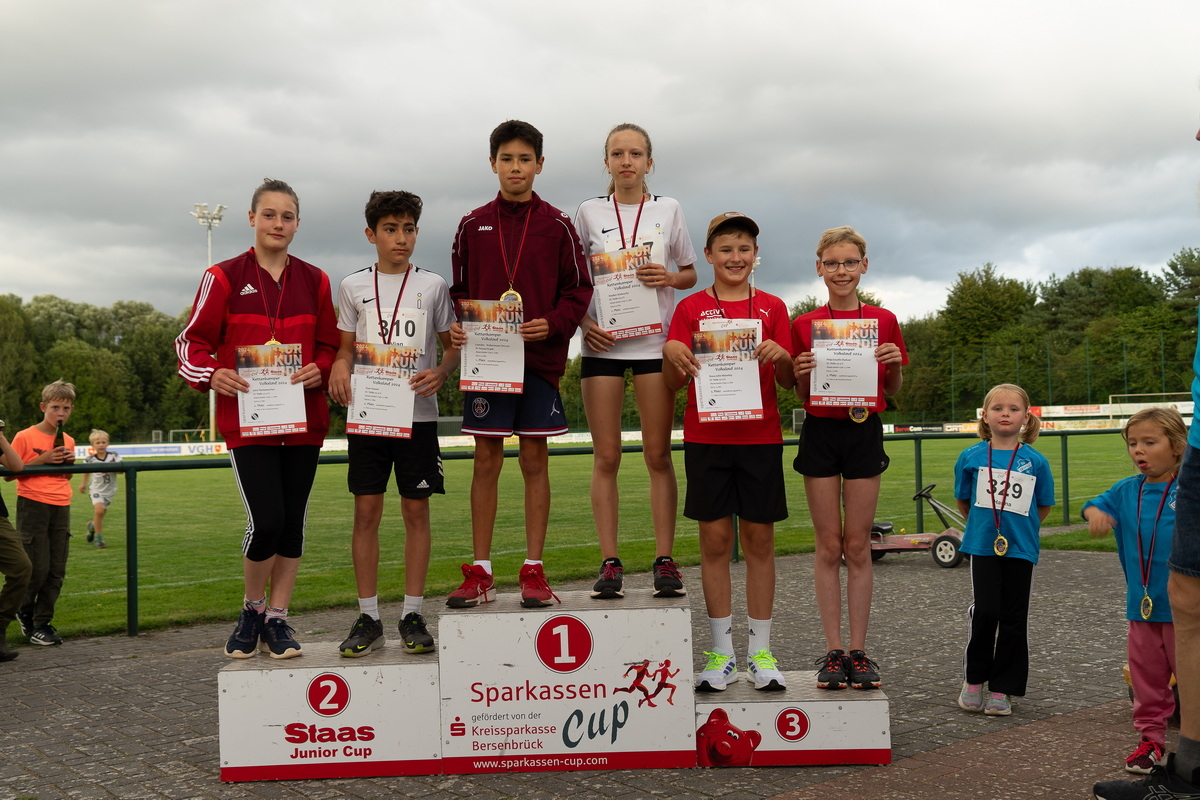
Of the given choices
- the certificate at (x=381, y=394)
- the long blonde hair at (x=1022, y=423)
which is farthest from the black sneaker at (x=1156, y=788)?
the certificate at (x=381, y=394)

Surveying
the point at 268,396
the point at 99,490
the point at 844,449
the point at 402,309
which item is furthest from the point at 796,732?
the point at 99,490

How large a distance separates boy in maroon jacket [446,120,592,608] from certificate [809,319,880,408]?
1.14 metres

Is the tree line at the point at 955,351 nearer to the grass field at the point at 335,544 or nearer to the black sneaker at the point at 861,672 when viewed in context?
the grass field at the point at 335,544

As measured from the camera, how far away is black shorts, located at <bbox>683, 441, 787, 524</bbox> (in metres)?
4.45

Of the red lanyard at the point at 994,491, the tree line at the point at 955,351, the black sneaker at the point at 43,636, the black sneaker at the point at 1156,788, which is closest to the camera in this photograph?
the black sneaker at the point at 1156,788

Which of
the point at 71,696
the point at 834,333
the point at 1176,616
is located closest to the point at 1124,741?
the point at 1176,616

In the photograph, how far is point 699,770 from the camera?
13.7 ft

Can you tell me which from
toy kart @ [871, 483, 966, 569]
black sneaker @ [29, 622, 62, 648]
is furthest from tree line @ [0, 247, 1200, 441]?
black sneaker @ [29, 622, 62, 648]

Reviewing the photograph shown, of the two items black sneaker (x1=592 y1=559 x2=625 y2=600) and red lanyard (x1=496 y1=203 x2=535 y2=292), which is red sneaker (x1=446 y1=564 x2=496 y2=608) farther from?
red lanyard (x1=496 y1=203 x2=535 y2=292)

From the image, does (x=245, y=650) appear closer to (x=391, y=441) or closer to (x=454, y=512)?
(x=391, y=441)

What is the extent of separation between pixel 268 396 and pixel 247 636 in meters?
1.13

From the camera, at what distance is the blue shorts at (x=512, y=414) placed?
476 cm

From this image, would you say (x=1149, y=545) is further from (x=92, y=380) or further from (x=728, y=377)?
(x=92, y=380)

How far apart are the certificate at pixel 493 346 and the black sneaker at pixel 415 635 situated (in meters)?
1.10
